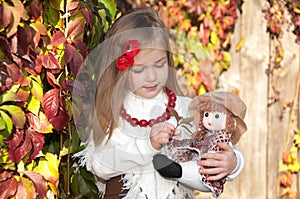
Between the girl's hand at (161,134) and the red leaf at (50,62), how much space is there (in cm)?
38

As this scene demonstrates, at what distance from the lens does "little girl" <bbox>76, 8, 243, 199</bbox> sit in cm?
179

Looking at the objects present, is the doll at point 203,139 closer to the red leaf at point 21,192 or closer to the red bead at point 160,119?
the red bead at point 160,119

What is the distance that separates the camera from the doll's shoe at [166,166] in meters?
1.73

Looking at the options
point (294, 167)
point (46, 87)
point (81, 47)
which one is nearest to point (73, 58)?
point (81, 47)

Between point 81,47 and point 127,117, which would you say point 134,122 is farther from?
point 81,47

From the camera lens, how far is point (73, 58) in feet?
6.42

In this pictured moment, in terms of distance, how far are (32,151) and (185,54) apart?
0.55m

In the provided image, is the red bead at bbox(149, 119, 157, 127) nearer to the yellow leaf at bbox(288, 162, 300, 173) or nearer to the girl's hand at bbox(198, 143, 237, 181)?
the girl's hand at bbox(198, 143, 237, 181)

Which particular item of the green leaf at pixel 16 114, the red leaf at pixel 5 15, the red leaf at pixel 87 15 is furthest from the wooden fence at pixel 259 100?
the red leaf at pixel 5 15

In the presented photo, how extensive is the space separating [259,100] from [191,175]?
5.45 feet

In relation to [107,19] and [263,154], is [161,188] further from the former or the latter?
[263,154]

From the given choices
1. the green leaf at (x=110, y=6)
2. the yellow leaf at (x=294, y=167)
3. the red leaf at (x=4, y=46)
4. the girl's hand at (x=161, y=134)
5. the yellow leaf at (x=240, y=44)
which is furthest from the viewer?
the yellow leaf at (x=294, y=167)

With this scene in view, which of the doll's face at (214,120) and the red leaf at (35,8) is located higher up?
the red leaf at (35,8)

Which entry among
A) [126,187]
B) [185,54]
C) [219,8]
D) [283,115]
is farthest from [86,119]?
[283,115]
